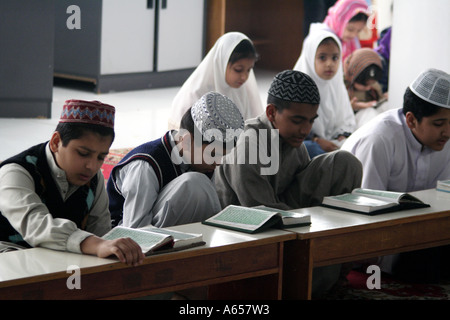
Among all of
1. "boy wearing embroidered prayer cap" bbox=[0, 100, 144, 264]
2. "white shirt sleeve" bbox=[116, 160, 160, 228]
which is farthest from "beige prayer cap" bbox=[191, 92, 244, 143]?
"boy wearing embroidered prayer cap" bbox=[0, 100, 144, 264]

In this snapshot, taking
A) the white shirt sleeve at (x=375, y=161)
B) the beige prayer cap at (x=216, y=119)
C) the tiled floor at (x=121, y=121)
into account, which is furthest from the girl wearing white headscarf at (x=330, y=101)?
the beige prayer cap at (x=216, y=119)

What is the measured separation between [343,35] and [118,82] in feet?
7.82

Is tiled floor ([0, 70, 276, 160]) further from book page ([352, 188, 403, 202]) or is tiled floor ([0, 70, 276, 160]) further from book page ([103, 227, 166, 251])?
book page ([103, 227, 166, 251])

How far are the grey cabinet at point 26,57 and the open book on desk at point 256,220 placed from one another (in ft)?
13.7

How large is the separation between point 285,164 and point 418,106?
628 millimetres

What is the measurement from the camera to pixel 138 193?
109 inches

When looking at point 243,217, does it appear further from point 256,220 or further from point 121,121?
point 121,121

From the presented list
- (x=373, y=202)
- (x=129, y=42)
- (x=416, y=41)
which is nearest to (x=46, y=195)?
(x=373, y=202)

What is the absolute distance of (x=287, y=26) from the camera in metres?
9.99

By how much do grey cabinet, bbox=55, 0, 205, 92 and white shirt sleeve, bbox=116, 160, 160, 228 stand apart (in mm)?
5153

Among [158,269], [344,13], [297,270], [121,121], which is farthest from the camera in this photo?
[344,13]

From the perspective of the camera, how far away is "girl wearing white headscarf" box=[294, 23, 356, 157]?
531 centimetres

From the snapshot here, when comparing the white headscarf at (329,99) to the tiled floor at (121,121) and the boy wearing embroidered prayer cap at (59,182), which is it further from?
the boy wearing embroidered prayer cap at (59,182)

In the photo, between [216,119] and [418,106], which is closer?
[216,119]
